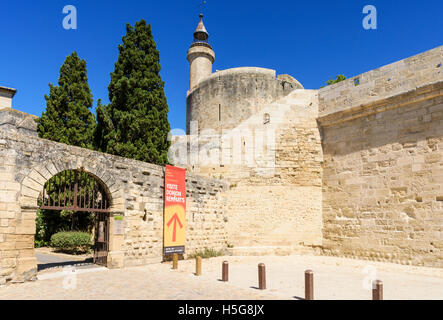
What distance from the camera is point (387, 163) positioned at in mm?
10859

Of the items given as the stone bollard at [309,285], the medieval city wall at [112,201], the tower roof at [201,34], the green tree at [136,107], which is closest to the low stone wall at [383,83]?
the medieval city wall at [112,201]

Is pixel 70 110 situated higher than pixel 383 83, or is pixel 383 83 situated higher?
pixel 383 83

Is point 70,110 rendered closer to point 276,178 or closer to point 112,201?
point 112,201

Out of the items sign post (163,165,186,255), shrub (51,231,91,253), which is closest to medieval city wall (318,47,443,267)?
sign post (163,165,186,255)

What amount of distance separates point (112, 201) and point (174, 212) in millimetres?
2199

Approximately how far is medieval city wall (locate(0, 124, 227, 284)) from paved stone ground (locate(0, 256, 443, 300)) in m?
0.50

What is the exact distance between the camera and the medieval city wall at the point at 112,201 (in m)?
6.67

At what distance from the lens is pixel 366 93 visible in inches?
460

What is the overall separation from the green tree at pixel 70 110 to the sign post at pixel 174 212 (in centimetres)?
524

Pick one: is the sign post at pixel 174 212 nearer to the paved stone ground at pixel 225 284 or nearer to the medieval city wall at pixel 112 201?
the medieval city wall at pixel 112 201

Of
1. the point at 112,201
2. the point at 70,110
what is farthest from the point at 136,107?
the point at 112,201

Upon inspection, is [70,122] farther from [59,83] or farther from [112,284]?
[112,284]
